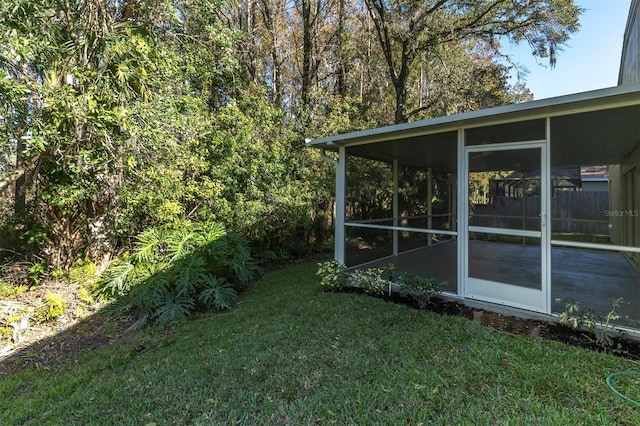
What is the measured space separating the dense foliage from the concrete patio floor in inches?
71.6

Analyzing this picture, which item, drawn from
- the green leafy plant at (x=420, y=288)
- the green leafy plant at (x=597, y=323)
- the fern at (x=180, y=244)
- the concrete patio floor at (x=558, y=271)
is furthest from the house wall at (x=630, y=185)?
the fern at (x=180, y=244)

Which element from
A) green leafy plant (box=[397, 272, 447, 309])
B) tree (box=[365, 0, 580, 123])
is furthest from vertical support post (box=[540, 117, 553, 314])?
tree (box=[365, 0, 580, 123])

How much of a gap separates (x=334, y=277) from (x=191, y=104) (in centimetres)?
430

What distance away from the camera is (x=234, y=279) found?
21.0 ft

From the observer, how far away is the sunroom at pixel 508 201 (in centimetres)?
388

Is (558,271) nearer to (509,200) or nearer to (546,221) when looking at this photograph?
(509,200)

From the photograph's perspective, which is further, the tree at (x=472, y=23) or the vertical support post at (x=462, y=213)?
the tree at (x=472, y=23)

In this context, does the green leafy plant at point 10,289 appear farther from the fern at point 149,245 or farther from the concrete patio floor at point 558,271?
the concrete patio floor at point 558,271

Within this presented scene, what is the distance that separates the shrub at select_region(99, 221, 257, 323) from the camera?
16.4ft

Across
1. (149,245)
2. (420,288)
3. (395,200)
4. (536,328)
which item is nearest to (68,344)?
(149,245)

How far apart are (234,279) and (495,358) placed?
4.72 metres

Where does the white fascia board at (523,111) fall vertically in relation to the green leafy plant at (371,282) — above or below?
above

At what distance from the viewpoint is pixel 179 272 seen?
17.3 ft

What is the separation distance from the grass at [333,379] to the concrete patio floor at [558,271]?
4.04 feet
